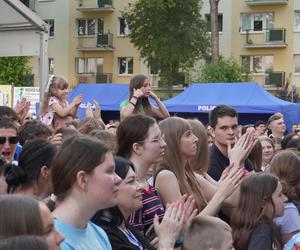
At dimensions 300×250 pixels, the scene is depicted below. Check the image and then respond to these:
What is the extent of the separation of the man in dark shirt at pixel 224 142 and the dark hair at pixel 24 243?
2922 millimetres

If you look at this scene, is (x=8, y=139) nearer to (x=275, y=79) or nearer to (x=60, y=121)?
(x=60, y=121)

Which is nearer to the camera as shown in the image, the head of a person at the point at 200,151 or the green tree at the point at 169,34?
the head of a person at the point at 200,151

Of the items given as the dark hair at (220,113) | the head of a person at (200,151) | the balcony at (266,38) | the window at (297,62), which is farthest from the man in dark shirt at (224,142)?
the window at (297,62)

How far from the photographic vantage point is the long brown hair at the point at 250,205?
409 cm

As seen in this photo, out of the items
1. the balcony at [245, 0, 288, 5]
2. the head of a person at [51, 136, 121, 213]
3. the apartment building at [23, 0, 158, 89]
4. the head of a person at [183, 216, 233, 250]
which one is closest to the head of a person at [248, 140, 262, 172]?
the head of a person at [183, 216, 233, 250]

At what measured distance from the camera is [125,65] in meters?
43.4

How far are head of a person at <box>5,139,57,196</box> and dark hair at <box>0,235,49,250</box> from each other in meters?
1.64

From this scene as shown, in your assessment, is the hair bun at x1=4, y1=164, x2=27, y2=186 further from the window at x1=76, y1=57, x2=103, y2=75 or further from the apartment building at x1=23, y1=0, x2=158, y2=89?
the window at x1=76, y1=57, x2=103, y2=75

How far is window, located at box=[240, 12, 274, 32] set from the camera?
39.9 m

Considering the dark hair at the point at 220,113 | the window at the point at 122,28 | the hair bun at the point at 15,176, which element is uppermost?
the window at the point at 122,28

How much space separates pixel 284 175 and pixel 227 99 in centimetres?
1179

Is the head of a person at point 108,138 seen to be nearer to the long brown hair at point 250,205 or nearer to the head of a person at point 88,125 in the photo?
the long brown hair at point 250,205

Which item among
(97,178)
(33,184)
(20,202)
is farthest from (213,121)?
(20,202)

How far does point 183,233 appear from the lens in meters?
3.32
